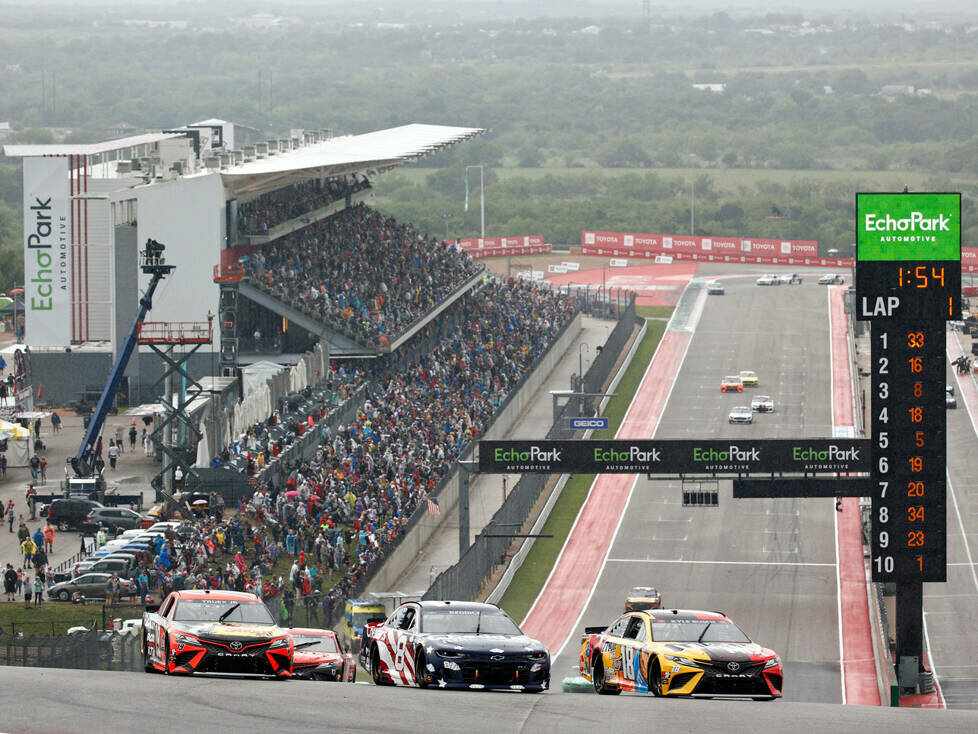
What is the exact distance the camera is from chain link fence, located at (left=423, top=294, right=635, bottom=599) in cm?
4522

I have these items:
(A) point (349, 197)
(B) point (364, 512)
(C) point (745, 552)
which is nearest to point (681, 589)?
(C) point (745, 552)

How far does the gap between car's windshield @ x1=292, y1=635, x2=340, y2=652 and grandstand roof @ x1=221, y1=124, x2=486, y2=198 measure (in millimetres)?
43611

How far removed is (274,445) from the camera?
53.8 meters

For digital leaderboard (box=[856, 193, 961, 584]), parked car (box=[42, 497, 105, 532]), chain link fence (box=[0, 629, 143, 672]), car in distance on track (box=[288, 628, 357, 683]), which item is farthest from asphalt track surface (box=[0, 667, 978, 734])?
parked car (box=[42, 497, 105, 532])

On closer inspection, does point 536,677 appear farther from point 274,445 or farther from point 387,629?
point 274,445

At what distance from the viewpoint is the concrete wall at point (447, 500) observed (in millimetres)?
48628

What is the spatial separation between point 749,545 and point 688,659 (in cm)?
3714

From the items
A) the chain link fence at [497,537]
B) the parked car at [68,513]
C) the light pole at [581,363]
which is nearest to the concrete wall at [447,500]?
the light pole at [581,363]

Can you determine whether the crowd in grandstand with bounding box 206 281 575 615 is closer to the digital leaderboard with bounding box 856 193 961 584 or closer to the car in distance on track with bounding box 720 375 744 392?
the car in distance on track with bounding box 720 375 744 392

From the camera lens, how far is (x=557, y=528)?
202 feet

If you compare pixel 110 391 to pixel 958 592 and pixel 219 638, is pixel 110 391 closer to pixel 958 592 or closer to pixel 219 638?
pixel 958 592

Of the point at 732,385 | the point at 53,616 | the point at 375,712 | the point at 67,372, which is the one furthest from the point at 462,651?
the point at 732,385

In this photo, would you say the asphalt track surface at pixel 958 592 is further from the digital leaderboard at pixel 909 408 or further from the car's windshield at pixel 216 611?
the car's windshield at pixel 216 611

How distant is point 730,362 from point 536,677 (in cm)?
7158
